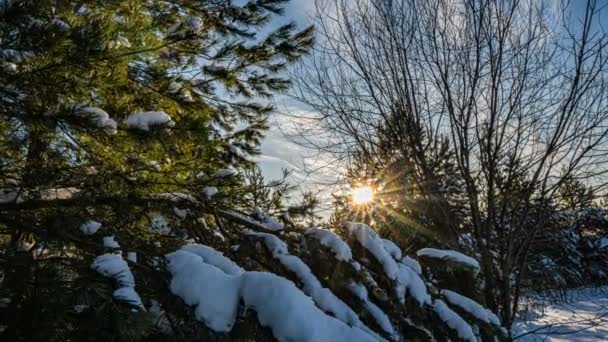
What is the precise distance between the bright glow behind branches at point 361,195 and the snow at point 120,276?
405 centimetres

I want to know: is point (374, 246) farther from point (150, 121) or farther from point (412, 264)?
point (150, 121)

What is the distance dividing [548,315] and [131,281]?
1356cm

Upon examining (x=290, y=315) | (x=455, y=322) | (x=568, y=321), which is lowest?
(x=568, y=321)

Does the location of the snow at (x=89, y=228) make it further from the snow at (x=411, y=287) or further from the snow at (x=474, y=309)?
the snow at (x=474, y=309)

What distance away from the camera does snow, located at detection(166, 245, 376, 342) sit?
960 millimetres

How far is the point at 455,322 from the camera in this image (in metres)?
1.55

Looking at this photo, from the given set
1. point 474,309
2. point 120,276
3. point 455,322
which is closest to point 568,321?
point 474,309

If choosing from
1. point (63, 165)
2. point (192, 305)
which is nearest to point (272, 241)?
point (192, 305)

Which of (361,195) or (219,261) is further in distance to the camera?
(361,195)

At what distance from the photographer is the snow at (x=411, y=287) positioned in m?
1.55

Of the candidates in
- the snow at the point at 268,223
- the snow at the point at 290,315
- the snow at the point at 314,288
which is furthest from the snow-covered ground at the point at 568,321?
the snow at the point at 290,315

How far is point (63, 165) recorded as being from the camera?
2672 mm

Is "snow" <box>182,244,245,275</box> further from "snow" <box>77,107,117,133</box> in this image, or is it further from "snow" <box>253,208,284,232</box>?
"snow" <box>77,107,117,133</box>

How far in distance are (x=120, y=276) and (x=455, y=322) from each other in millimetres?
1295
